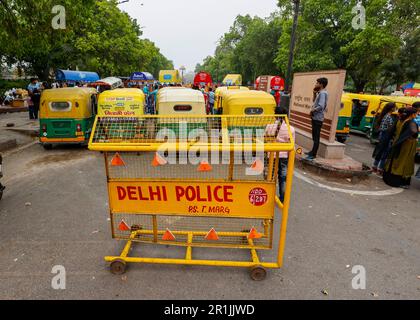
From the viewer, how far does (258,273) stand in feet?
11.0

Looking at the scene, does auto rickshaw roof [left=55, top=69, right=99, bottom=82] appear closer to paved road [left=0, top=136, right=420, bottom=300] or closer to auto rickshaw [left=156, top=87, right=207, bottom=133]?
auto rickshaw [left=156, top=87, right=207, bottom=133]

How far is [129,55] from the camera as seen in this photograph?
28875 millimetres

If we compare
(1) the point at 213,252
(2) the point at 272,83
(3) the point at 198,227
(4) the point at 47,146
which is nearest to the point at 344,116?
(3) the point at 198,227

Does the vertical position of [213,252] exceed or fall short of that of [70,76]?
it falls short

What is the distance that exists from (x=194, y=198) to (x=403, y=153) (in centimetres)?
582

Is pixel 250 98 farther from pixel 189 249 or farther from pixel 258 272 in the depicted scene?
pixel 258 272

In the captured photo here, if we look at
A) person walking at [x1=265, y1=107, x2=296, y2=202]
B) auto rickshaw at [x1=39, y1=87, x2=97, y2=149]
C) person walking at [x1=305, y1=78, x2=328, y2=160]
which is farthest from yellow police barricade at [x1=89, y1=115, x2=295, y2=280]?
auto rickshaw at [x1=39, y1=87, x2=97, y2=149]

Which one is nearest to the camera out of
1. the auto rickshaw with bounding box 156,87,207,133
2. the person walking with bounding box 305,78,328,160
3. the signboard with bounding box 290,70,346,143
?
the person walking with bounding box 305,78,328,160

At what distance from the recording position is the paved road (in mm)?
3219

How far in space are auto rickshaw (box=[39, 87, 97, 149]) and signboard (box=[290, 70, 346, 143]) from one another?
772cm

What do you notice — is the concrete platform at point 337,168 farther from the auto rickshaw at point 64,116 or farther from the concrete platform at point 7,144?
the concrete platform at point 7,144

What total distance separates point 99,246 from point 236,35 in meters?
73.2

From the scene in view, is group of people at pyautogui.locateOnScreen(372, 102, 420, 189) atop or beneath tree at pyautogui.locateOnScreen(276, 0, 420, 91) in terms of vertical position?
beneath
